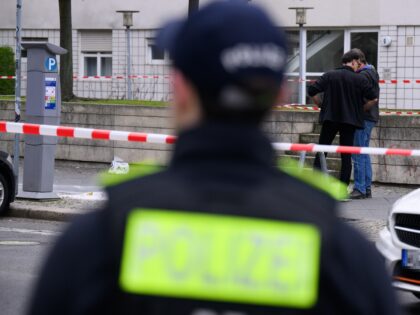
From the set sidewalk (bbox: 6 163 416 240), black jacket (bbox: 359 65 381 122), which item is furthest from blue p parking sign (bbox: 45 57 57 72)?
black jacket (bbox: 359 65 381 122)

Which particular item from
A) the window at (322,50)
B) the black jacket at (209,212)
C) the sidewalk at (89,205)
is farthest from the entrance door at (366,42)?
the black jacket at (209,212)

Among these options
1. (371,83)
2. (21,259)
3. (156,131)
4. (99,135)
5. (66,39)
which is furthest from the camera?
(66,39)

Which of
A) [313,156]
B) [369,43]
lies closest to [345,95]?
[313,156]

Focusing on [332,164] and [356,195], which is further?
[332,164]

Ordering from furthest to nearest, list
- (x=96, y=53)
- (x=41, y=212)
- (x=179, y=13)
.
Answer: (x=96, y=53) → (x=179, y=13) → (x=41, y=212)

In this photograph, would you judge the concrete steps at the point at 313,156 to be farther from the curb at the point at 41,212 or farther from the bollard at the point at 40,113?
the curb at the point at 41,212

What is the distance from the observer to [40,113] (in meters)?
12.6

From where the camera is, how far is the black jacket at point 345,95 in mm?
12961

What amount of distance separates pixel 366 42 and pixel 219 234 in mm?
26737

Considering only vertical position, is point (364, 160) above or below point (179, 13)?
below

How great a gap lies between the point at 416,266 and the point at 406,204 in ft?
1.82

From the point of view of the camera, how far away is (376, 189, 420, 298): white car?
7.01 m

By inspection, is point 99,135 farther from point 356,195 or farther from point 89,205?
point 356,195

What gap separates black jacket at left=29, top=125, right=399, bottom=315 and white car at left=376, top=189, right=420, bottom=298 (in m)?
5.11
